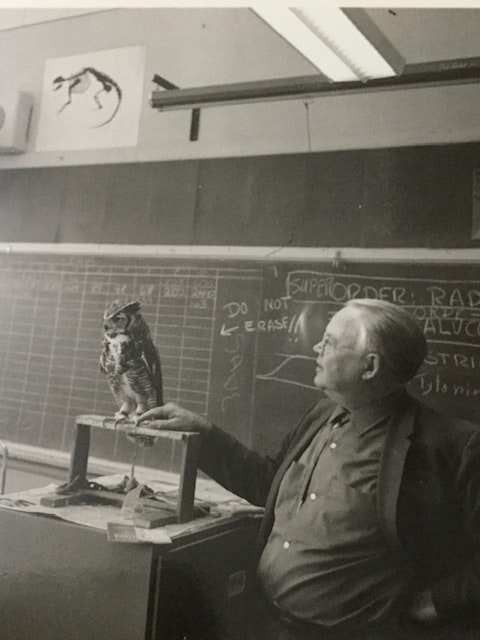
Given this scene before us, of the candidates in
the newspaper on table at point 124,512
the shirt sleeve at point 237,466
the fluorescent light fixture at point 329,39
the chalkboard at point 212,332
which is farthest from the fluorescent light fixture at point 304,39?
the newspaper on table at point 124,512

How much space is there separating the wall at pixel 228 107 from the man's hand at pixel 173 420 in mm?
802

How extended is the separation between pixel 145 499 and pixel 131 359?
0.34 metres

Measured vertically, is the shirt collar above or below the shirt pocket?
above

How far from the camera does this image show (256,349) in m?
1.70

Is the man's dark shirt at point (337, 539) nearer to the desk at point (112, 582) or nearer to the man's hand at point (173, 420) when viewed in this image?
the desk at point (112, 582)

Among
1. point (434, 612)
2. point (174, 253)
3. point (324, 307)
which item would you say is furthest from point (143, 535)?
point (174, 253)

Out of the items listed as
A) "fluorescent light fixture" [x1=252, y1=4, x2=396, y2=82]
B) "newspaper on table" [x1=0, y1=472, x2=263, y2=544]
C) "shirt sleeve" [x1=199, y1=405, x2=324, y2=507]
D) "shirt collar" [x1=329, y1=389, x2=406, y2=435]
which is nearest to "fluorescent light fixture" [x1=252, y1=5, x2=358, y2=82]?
"fluorescent light fixture" [x1=252, y1=4, x2=396, y2=82]

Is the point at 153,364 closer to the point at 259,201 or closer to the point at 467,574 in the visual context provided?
the point at 259,201

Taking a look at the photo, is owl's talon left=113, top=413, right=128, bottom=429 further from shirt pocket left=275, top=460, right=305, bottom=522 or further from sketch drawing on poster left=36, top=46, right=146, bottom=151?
sketch drawing on poster left=36, top=46, right=146, bottom=151

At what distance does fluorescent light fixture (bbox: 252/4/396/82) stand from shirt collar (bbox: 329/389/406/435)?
72 centimetres

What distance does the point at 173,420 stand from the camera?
1.47m

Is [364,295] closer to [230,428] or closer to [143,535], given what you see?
[230,428]

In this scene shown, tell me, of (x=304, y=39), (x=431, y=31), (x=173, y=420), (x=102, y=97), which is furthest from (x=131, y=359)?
(x=431, y=31)

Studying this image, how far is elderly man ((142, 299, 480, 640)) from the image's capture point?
122 centimetres
